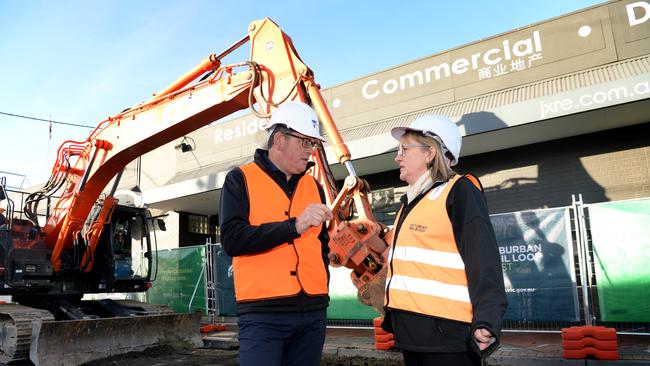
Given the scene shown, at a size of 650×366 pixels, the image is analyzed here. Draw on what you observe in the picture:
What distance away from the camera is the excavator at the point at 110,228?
7.57 meters

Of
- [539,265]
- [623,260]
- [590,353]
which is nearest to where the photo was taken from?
[590,353]

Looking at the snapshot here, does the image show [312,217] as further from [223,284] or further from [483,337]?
[223,284]

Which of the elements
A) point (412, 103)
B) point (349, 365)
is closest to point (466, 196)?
point (349, 365)

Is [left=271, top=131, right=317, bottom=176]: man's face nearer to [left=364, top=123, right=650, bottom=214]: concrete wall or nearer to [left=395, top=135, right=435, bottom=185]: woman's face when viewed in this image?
[left=395, top=135, right=435, bottom=185]: woman's face

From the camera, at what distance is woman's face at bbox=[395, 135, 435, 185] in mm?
2625

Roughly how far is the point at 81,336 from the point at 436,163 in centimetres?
809

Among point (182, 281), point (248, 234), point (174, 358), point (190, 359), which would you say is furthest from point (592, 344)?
point (182, 281)

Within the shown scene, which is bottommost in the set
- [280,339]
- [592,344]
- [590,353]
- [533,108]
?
[590,353]

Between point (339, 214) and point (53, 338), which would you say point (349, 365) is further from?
point (53, 338)

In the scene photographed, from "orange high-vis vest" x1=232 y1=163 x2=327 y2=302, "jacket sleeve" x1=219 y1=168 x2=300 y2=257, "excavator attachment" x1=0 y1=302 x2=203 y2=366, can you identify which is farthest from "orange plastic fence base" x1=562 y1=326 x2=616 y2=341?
"excavator attachment" x1=0 y1=302 x2=203 y2=366

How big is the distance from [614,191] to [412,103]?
549cm

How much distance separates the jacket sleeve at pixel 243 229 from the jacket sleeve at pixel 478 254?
2.68 ft

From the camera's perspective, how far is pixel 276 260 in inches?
103

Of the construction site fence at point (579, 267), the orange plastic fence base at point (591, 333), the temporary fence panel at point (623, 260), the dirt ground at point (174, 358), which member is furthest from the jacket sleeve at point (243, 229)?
the temporary fence panel at point (623, 260)
